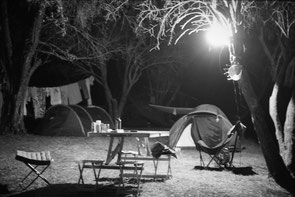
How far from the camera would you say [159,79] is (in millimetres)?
20188

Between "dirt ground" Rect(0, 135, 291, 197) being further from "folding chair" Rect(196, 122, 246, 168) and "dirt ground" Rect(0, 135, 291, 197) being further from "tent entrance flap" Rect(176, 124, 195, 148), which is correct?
"tent entrance flap" Rect(176, 124, 195, 148)

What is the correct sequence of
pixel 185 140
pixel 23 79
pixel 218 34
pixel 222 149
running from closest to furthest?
pixel 218 34 < pixel 222 149 < pixel 185 140 < pixel 23 79

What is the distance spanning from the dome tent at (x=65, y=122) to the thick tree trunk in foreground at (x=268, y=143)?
7.48 metres

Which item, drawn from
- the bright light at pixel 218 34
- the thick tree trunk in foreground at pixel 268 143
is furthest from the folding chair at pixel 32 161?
the bright light at pixel 218 34

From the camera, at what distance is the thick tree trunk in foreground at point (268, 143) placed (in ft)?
20.8

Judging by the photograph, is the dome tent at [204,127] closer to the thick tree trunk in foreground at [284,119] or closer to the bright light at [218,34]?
the bright light at [218,34]

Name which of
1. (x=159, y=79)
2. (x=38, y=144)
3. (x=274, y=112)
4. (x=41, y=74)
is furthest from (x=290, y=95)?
(x=159, y=79)

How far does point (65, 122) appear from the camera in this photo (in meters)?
13.0

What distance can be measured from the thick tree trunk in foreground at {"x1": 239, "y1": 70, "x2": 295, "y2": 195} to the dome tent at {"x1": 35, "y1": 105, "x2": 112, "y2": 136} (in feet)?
24.5

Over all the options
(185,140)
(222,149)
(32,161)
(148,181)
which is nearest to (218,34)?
(222,149)

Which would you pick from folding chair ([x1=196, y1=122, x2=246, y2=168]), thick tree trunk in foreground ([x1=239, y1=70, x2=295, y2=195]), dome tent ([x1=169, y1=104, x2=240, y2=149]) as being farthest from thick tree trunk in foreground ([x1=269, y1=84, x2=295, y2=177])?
dome tent ([x1=169, y1=104, x2=240, y2=149])

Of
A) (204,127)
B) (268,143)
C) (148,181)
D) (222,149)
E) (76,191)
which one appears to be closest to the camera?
(76,191)

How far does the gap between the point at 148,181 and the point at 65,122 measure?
22.5ft

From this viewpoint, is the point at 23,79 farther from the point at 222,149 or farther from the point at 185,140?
the point at 222,149
